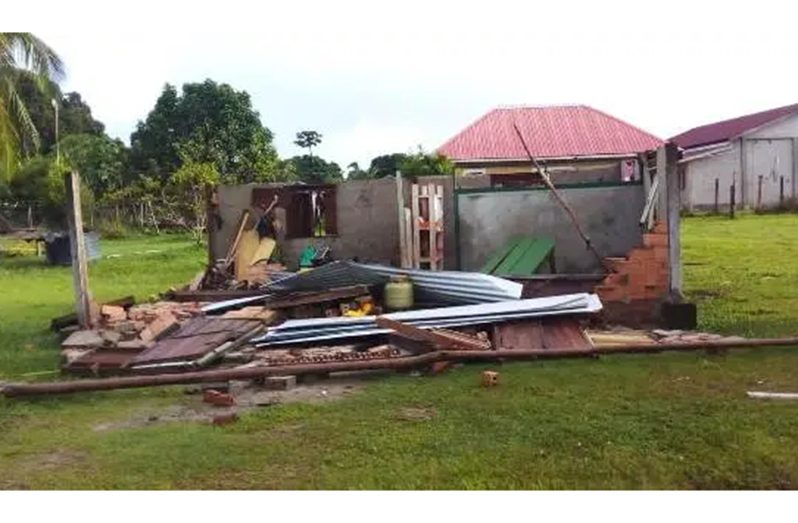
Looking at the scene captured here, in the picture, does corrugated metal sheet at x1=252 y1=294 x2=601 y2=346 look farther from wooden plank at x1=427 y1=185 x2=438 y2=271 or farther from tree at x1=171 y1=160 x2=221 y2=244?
tree at x1=171 y1=160 x2=221 y2=244

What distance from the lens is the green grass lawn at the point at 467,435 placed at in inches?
166

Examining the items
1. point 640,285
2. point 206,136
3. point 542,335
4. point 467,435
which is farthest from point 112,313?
point 206,136

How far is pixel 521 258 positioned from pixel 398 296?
7.73 feet

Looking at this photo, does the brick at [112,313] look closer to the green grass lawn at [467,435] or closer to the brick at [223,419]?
the green grass lawn at [467,435]

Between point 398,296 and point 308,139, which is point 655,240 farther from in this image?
point 308,139

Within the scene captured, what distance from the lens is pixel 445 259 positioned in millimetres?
12141

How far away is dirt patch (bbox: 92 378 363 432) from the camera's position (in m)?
5.69

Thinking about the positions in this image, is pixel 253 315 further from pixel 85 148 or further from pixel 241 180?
pixel 85 148

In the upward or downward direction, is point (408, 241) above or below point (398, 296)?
above

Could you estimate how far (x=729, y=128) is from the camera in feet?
116

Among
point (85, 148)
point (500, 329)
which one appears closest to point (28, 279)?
point (500, 329)

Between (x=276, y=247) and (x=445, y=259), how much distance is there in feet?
8.14

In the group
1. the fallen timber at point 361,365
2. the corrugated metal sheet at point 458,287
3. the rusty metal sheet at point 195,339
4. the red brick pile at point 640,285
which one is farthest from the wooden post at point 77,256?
the red brick pile at point 640,285

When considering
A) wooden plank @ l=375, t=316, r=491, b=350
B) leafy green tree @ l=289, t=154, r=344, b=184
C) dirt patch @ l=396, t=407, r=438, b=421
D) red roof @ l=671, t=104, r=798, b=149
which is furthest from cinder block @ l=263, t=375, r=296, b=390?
leafy green tree @ l=289, t=154, r=344, b=184
